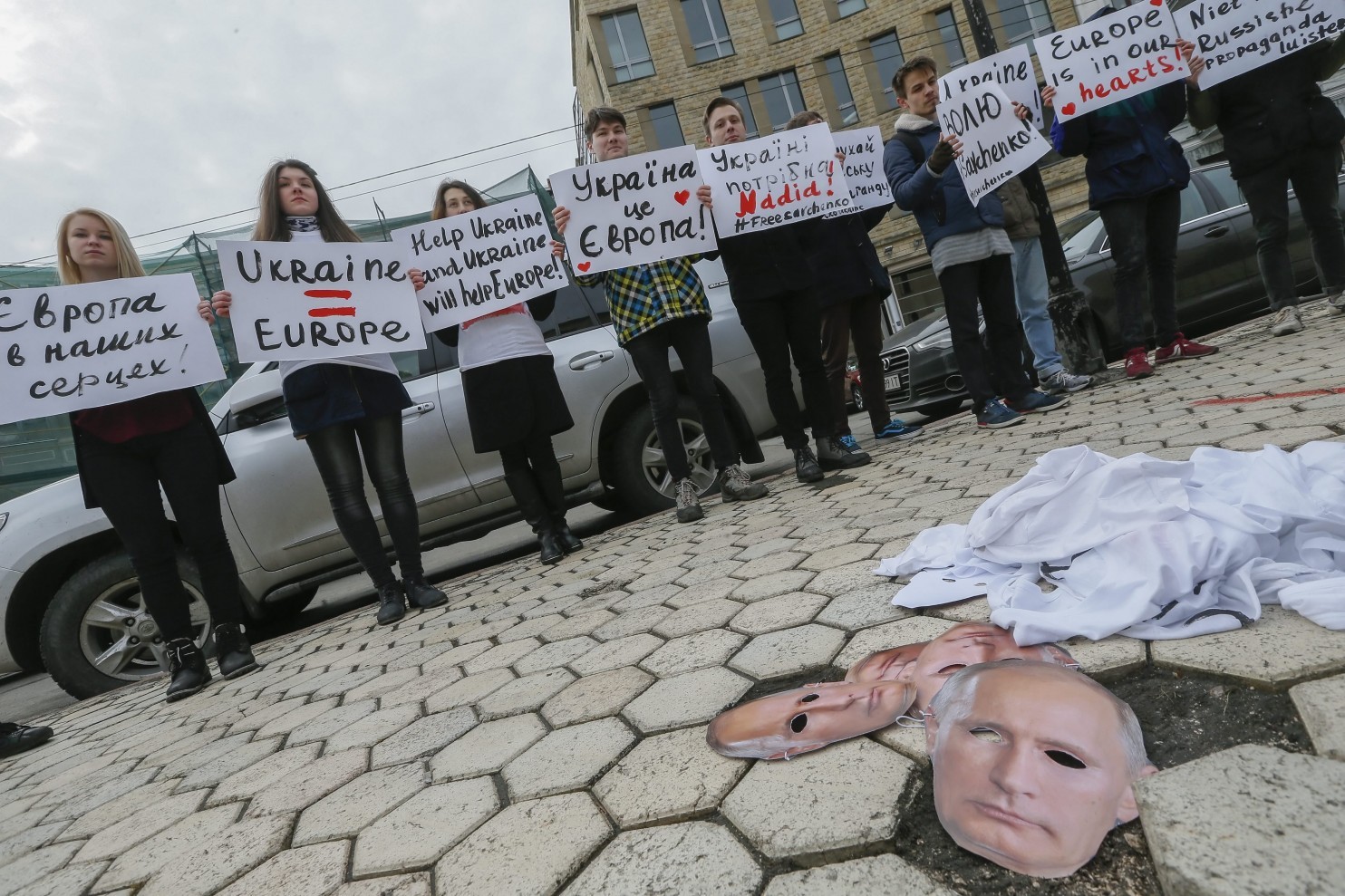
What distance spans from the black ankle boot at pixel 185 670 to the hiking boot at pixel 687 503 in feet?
6.99

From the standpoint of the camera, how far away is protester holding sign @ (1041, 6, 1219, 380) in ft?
14.2

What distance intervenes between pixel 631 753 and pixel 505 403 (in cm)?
255

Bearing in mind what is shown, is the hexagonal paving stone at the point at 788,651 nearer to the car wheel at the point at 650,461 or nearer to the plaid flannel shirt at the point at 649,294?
the plaid flannel shirt at the point at 649,294

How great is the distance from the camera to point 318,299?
135 inches

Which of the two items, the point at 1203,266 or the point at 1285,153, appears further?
the point at 1203,266

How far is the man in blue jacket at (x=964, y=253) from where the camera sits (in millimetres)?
4137

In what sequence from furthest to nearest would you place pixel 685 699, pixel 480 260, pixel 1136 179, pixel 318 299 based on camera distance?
pixel 1136 179 → pixel 480 260 → pixel 318 299 → pixel 685 699

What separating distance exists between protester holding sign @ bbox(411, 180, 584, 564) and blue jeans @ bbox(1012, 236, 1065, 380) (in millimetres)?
2949

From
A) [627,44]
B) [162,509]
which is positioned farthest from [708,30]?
[162,509]

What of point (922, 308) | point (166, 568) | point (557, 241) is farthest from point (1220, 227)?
point (922, 308)

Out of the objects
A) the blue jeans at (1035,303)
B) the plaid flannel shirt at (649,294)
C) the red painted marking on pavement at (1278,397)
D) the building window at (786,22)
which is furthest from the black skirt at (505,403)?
the building window at (786,22)

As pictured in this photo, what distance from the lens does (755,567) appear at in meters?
2.45

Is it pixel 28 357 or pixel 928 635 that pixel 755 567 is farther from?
pixel 28 357

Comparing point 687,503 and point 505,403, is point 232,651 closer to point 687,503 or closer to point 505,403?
point 505,403
